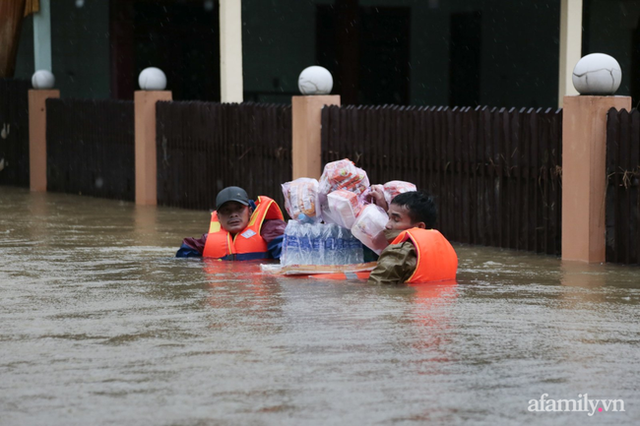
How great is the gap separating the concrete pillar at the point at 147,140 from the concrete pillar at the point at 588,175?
799cm

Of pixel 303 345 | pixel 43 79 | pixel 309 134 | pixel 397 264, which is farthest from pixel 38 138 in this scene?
pixel 303 345

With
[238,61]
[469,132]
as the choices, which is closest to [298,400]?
[469,132]

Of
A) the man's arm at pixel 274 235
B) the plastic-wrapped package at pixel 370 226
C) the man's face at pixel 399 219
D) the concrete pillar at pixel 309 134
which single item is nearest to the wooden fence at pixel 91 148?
the concrete pillar at pixel 309 134

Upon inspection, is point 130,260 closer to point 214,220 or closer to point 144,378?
point 214,220

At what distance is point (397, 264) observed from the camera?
8273 mm

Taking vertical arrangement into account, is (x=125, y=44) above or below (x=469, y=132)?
above

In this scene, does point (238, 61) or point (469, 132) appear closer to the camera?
point (469, 132)

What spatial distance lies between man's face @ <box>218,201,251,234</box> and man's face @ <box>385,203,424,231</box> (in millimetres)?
1634

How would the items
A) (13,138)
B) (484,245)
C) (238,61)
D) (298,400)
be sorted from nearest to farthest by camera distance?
(298,400), (484,245), (238,61), (13,138)

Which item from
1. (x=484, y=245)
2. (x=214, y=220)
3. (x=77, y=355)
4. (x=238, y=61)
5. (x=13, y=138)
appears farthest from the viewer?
(x=13, y=138)

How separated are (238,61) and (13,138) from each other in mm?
6767

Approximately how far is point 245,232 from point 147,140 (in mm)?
7424

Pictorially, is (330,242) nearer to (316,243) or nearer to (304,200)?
(316,243)

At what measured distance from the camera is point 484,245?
11.7 m
